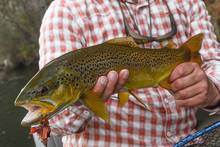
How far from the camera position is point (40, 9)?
196 feet

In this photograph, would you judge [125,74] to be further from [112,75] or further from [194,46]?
[194,46]

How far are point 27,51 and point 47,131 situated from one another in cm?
5471

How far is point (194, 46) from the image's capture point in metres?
2.94

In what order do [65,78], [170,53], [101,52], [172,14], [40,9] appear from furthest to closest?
[40,9], [172,14], [170,53], [101,52], [65,78]

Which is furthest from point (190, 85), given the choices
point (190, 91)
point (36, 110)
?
point (36, 110)

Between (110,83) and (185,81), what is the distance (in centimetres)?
50

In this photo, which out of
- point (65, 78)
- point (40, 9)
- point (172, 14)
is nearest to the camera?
point (65, 78)

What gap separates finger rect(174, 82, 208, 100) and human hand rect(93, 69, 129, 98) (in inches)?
16.2

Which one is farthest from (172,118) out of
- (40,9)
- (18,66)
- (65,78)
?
(40,9)

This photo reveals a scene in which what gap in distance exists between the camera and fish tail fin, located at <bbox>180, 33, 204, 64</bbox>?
289 centimetres

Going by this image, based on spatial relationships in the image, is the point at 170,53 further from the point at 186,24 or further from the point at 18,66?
the point at 18,66

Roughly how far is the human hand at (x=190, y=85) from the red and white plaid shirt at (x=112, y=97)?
0.32m

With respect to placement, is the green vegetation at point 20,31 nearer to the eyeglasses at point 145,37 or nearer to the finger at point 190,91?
the eyeglasses at point 145,37

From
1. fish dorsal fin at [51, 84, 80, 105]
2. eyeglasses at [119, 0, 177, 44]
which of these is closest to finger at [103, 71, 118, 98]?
fish dorsal fin at [51, 84, 80, 105]
